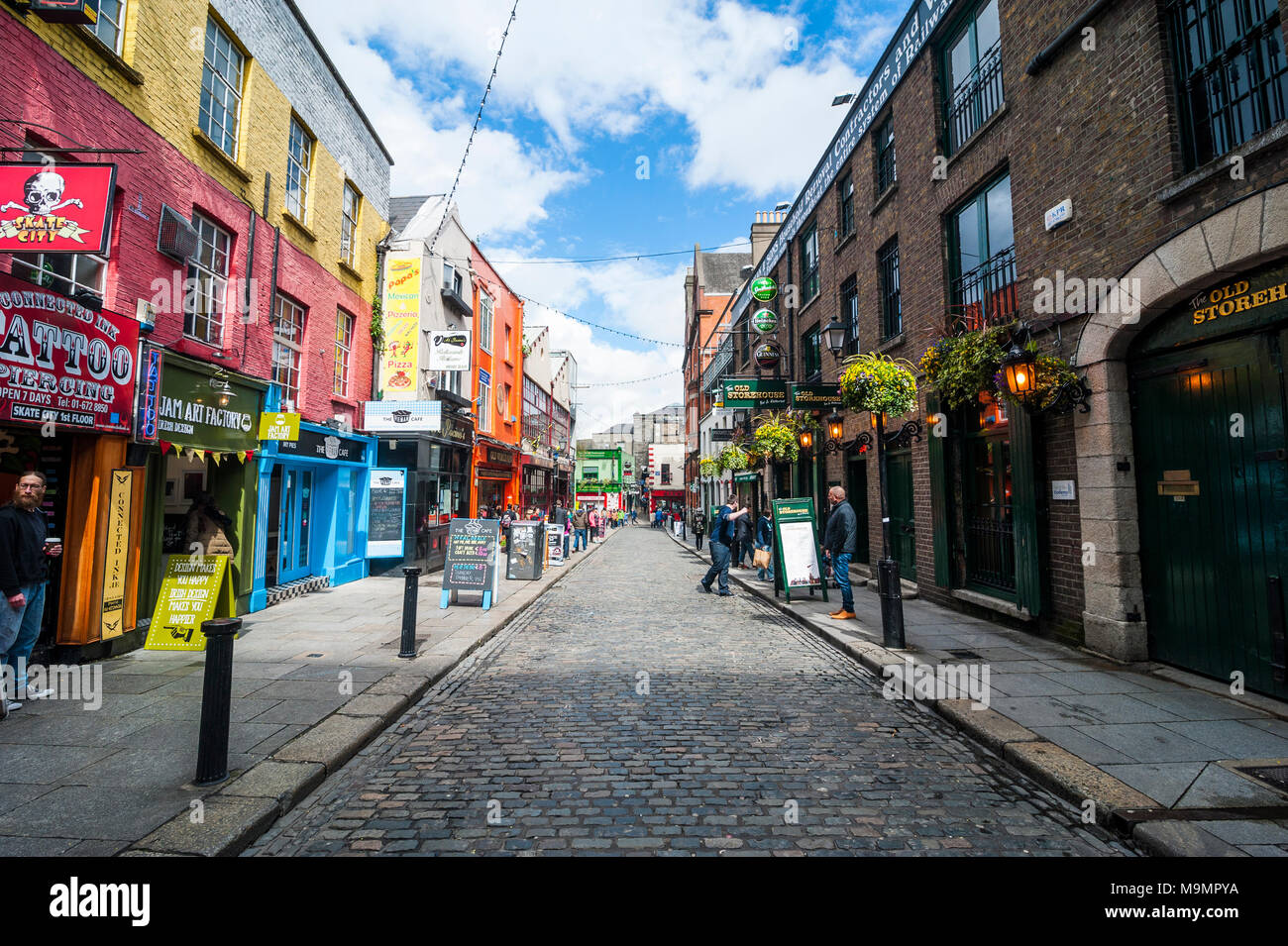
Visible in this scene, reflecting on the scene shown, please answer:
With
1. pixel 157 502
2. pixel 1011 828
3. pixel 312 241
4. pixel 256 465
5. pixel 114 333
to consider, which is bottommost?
pixel 1011 828

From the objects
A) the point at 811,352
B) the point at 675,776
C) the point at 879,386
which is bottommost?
the point at 675,776

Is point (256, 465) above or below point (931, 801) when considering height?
above

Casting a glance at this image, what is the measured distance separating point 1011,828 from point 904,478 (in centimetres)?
912

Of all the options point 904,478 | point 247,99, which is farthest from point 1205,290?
point 247,99

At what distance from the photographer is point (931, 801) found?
11.7 ft

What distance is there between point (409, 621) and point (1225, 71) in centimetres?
960

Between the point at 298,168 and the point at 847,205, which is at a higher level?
the point at 847,205

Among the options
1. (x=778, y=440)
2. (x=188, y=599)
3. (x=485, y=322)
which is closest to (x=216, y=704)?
(x=188, y=599)

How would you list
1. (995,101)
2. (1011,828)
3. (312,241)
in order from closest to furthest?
(1011,828)
(995,101)
(312,241)

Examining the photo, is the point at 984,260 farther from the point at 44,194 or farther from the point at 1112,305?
the point at 44,194

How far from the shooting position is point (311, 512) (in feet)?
39.4

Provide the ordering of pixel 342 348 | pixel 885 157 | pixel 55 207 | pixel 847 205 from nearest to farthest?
pixel 55 207 → pixel 885 157 → pixel 342 348 → pixel 847 205

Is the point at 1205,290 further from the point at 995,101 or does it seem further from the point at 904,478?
the point at 904,478

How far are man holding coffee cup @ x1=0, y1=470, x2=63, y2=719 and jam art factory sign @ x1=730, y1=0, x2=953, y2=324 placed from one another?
13363 mm
